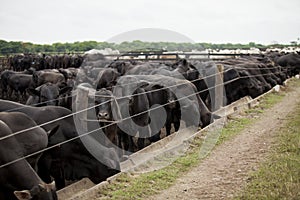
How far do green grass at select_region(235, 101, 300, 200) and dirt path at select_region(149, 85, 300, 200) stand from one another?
0.20 metres

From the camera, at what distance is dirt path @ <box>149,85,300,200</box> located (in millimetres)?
6500

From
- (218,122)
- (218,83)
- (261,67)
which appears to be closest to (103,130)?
(218,122)

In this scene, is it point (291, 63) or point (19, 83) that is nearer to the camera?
point (19, 83)

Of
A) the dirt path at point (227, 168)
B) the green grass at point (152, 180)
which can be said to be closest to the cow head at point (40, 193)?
the green grass at point (152, 180)

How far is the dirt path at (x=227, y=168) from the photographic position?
6.50m

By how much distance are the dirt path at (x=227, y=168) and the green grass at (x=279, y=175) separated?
0.20 m

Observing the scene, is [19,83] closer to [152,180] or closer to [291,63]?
[152,180]

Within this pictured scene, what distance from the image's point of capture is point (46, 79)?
A: 56.6 ft

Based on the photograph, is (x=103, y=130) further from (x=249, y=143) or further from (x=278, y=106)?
(x=278, y=106)

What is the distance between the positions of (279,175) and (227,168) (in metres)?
1.12

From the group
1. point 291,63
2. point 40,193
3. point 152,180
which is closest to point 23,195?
point 40,193

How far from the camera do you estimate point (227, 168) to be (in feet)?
25.4

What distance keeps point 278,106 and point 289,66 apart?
11317 millimetres

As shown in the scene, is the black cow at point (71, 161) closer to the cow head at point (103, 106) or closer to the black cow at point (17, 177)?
the cow head at point (103, 106)
